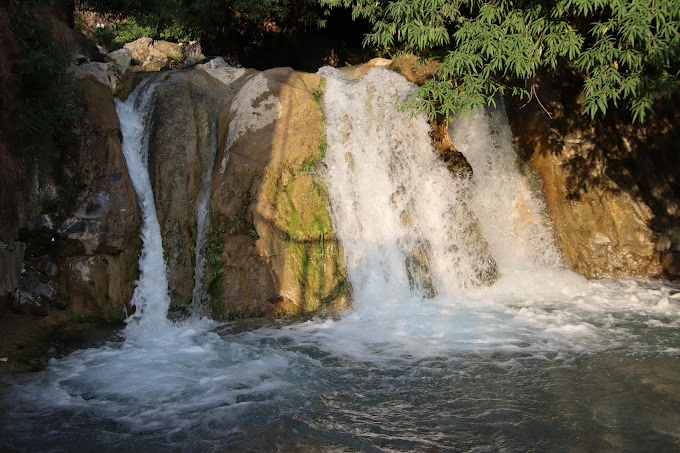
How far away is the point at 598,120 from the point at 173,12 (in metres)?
7.44

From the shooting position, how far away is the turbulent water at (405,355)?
5141mm

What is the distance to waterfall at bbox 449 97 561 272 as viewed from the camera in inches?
405

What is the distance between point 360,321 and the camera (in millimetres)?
8062

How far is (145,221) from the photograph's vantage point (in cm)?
851

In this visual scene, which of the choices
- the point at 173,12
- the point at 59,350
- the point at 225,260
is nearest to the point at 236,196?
the point at 225,260

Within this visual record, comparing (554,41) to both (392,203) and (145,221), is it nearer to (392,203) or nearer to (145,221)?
(392,203)

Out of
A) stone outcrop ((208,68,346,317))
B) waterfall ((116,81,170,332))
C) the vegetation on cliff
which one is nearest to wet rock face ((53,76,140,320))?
waterfall ((116,81,170,332))

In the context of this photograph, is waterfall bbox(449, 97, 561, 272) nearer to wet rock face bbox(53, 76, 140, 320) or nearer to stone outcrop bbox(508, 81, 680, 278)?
stone outcrop bbox(508, 81, 680, 278)

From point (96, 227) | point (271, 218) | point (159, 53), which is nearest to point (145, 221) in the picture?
point (96, 227)

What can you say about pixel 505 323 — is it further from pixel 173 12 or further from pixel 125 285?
pixel 173 12

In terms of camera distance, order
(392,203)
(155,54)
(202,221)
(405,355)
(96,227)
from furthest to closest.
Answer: (155,54)
(392,203)
(202,221)
(96,227)
(405,355)

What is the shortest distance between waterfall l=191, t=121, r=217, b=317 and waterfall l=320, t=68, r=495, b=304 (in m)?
1.63

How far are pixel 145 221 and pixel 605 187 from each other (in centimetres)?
691

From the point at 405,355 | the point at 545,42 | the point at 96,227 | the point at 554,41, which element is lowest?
the point at 405,355
